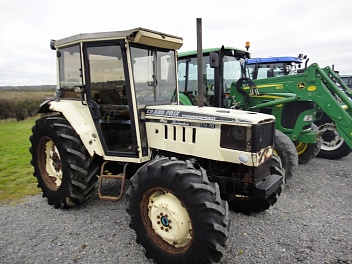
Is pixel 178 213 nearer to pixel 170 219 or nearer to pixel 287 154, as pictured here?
pixel 170 219

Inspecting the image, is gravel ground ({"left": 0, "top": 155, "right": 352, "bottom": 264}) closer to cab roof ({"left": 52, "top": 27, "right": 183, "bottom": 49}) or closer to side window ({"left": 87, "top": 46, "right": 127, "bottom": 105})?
side window ({"left": 87, "top": 46, "right": 127, "bottom": 105})

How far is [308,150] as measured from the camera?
5.96m

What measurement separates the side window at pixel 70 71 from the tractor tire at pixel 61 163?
0.41 m

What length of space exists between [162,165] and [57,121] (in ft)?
6.40

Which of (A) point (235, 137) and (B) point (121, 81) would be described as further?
(B) point (121, 81)

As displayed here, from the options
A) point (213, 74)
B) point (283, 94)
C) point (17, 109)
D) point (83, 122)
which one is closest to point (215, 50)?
point (213, 74)

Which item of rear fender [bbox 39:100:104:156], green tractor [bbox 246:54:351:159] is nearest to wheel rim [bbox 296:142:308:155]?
green tractor [bbox 246:54:351:159]

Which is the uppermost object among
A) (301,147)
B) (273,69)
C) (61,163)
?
(273,69)

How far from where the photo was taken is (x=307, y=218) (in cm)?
366

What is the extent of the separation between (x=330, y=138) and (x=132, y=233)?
223 inches

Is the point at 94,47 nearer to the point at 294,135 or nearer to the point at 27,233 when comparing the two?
the point at 27,233

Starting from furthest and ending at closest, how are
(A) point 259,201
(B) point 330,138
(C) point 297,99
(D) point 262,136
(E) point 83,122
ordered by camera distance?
(B) point 330,138 → (C) point 297,99 → (E) point 83,122 → (A) point 259,201 → (D) point 262,136

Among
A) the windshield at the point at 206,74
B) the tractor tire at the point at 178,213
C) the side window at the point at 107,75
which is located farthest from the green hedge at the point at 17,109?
the tractor tire at the point at 178,213

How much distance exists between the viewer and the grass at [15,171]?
4.62m
